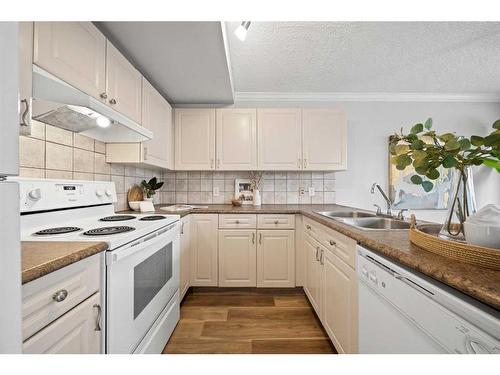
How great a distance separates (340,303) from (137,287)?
111 centimetres

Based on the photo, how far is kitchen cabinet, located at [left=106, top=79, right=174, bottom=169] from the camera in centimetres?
197

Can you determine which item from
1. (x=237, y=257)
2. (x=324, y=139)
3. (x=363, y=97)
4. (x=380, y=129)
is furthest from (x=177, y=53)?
(x=380, y=129)

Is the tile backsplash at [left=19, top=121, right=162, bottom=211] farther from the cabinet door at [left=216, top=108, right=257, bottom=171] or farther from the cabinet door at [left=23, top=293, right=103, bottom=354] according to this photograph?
the cabinet door at [left=216, top=108, right=257, bottom=171]

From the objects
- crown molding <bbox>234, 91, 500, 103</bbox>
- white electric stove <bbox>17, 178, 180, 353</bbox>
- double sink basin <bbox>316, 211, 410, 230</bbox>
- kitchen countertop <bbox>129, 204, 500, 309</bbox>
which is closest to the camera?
kitchen countertop <bbox>129, 204, 500, 309</bbox>

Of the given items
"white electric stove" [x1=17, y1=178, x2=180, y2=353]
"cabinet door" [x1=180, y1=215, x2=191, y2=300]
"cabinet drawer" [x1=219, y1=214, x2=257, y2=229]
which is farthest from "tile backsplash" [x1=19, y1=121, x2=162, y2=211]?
"cabinet drawer" [x1=219, y1=214, x2=257, y2=229]

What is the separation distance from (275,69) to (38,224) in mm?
2263

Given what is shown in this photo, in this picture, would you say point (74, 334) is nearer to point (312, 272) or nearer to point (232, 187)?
point (312, 272)

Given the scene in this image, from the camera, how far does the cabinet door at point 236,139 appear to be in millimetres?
2725

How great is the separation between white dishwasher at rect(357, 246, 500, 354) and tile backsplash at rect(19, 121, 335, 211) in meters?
1.77

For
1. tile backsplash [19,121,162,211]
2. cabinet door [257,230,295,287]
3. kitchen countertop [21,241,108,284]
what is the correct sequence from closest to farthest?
kitchen countertop [21,241,108,284], tile backsplash [19,121,162,211], cabinet door [257,230,295,287]

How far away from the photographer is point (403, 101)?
3053 millimetres

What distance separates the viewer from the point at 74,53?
1.21m
